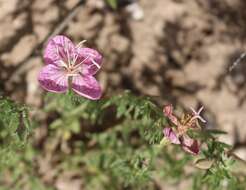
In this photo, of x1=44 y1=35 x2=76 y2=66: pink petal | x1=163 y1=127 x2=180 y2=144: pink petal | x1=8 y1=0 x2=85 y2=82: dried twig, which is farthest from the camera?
x1=8 y1=0 x2=85 y2=82: dried twig

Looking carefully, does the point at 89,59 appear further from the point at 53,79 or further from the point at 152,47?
the point at 152,47

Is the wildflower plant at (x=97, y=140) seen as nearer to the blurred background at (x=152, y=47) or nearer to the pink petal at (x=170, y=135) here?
the pink petal at (x=170, y=135)

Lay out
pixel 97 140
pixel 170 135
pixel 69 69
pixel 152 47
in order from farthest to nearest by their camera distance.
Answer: pixel 152 47, pixel 97 140, pixel 69 69, pixel 170 135

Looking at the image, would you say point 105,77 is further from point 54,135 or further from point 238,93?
point 238,93

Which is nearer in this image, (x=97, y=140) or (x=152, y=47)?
(x=97, y=140)

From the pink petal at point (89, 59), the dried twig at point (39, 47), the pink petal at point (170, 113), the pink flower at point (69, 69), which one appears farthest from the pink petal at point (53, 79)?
the dried twig at point (39, 47)

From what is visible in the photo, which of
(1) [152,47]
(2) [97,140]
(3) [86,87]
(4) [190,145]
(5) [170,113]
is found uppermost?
(3) [86,87]

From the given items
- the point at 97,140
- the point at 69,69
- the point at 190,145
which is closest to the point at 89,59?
the point at 69,69

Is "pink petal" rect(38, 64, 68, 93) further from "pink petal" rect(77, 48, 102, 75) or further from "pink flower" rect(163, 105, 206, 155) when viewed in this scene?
"pink flower" rect(163, 105, 206, 155)

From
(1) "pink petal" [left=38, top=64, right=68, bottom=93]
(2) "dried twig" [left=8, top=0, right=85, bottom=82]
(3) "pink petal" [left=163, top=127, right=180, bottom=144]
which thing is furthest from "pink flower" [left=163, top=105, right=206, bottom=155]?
(2) "dried twig" [left=8, top=0, right=85, bottom=82]
